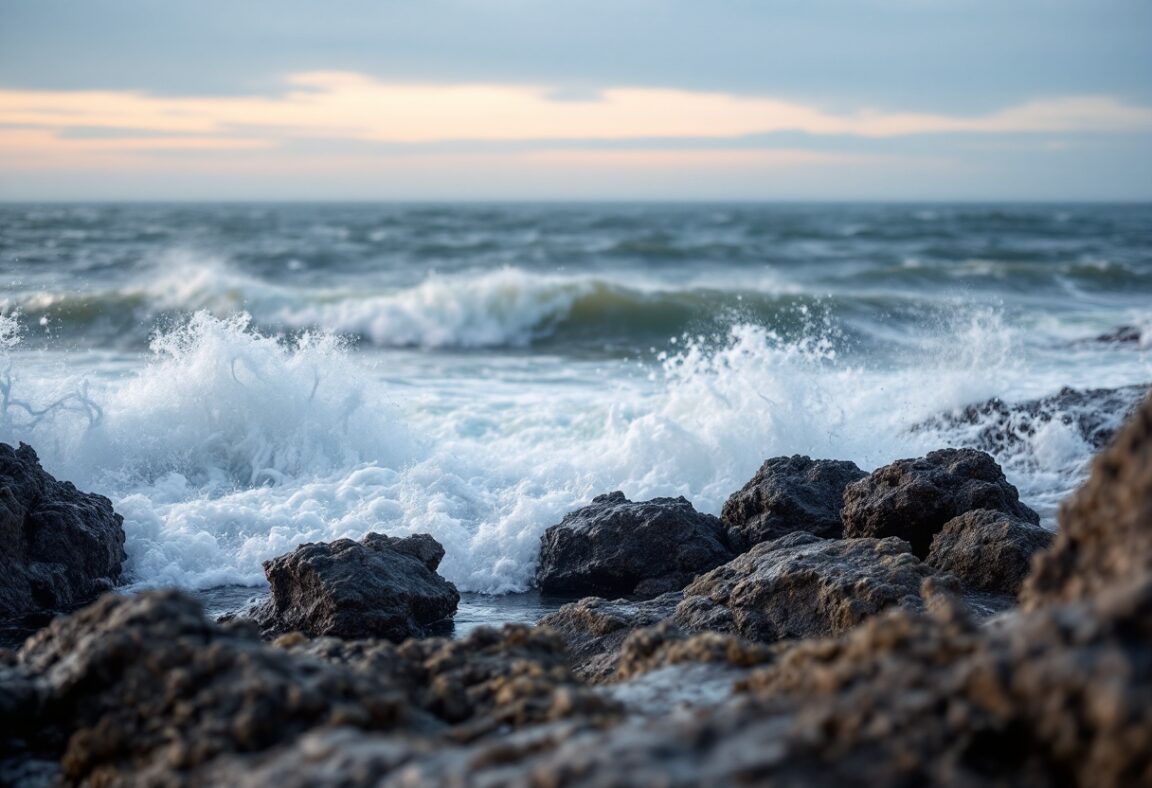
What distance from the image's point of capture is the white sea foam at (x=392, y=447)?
7.07 m

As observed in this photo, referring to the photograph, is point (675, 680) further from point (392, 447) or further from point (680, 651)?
point (392, 447)

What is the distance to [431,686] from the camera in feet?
9.94

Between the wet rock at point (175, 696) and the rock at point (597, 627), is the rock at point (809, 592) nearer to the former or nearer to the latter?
the rock at point (597, 627)

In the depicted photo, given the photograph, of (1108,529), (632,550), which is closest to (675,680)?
(1108,529)

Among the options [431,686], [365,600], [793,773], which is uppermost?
[793,773]

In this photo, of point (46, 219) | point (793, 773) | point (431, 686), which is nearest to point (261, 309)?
point (431, 686)

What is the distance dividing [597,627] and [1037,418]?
538 centimetres

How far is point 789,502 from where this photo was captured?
6273 mm

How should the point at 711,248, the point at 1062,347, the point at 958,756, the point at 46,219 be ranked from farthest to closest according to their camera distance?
the point at 46,219 < the point at 711,248 < the point at 1062,347 < the point at 958,756

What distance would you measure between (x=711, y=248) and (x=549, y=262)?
5647mm

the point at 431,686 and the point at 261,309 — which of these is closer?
the point at 431,686

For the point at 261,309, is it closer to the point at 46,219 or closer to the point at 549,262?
the point at 549,262

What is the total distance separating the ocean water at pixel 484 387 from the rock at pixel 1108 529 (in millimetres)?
3927

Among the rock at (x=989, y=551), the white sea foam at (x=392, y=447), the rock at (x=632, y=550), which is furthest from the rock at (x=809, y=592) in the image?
the white sea foam at (x=392, y=447)
